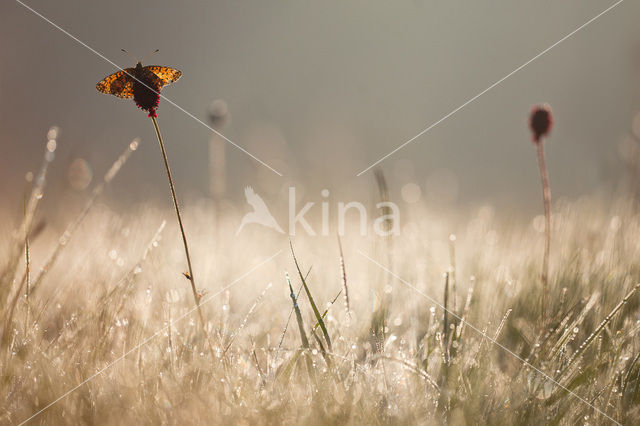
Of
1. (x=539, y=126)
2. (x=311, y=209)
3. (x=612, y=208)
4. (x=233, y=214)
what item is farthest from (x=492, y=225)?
(x=233, y=214)

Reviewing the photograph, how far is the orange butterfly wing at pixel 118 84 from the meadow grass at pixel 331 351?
322 mm

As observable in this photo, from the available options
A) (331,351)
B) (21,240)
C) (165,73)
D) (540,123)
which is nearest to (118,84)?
(165,73)

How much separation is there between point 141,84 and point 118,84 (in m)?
0.17

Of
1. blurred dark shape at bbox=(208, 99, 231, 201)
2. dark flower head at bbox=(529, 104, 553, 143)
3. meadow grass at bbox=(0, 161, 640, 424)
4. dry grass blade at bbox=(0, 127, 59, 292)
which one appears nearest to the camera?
meadow grass at bbox=(0, 161, 640, 424)

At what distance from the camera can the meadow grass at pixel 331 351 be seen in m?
0.92

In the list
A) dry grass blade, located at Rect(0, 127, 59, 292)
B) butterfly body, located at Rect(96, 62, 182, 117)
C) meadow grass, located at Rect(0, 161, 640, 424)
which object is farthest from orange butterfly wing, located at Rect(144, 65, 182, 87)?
meadow grass, located at Rect(0, 161, 640, 424)

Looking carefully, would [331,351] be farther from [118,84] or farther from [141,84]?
[118,84]

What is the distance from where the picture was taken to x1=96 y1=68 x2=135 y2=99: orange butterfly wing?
1.21m

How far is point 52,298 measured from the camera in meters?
1.23

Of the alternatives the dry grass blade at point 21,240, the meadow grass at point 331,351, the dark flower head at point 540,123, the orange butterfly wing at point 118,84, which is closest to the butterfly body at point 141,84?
the orange butterfly wing at point 118,84

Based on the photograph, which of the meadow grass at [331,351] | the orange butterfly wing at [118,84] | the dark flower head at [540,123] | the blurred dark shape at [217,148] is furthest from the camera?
the blurred dark shape at [217,148]

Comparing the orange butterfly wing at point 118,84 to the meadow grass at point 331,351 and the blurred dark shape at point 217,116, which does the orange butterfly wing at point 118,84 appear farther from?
the blurred dark shape at point 217,116

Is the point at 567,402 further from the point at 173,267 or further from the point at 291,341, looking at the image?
the point at 173,267

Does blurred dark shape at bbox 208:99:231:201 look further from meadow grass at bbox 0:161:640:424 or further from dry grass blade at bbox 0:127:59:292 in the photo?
dry grass blade at bbox 0:127:59:292
